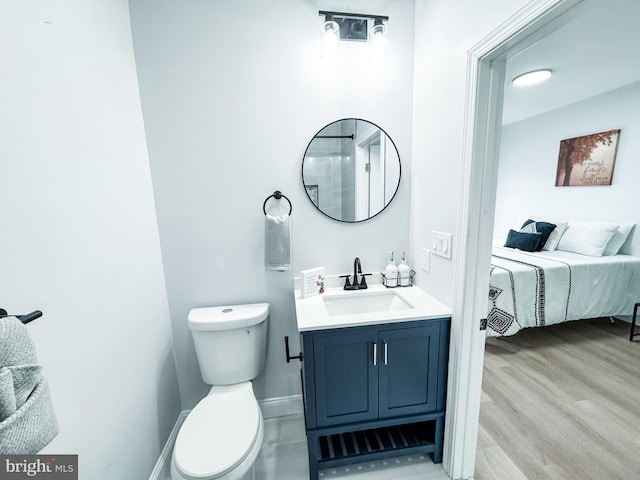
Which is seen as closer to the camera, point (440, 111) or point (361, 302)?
point (440, 111)

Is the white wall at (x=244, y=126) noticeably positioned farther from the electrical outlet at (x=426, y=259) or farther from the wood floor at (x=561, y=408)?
the wood floor at (x=561, y=408)

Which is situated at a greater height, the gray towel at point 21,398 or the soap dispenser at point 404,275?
the gray towel at point 21,398

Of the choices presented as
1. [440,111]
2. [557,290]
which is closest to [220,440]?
[440,111]

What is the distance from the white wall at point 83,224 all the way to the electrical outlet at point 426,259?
150 cm

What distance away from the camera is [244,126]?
1.50m

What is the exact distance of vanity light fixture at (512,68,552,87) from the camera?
2.42 m

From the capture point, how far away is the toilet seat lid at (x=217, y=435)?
100 cm

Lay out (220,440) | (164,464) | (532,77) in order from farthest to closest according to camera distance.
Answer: (532,77)
(164,464)
(220,440)

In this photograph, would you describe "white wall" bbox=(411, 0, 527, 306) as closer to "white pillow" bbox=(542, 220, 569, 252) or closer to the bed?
the bed

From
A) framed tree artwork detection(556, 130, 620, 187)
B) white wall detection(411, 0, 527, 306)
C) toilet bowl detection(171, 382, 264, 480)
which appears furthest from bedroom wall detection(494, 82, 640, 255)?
toilet bowl detection(171, 382, 264, 480)

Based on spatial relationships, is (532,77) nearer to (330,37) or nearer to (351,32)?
(351,32)

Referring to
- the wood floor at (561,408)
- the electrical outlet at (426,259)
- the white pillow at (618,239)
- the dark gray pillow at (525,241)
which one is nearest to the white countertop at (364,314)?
the electrical outlet at (426,259)

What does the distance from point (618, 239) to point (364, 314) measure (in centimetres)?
344

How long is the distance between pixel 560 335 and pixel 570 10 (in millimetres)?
3075
